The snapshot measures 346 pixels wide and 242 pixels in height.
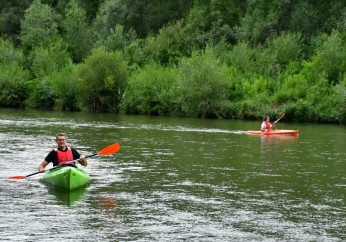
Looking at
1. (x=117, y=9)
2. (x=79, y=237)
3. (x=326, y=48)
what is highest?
(x=117, y=9)

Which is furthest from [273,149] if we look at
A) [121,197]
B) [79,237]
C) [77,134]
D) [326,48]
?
[326,48]

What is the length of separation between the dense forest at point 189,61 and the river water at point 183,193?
21.4m

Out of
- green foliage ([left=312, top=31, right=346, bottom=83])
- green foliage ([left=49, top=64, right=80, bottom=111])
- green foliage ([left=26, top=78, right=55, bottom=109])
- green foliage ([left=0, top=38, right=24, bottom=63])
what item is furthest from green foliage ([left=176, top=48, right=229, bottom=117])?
green foliage ([left=0, top=38, right=24, bottom=63])

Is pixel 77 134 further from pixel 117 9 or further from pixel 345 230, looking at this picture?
pixel 117 9

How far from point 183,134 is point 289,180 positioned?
17.0 m

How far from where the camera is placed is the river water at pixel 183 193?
15.2 m

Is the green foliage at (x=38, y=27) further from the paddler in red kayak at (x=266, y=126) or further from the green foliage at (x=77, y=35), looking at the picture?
the paddler in red kayak at (x=266, y=126)

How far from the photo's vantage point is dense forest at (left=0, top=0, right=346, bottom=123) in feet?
189

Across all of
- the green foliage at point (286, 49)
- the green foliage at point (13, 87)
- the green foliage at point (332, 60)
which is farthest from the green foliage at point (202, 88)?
the green foliage at point (13, 87)

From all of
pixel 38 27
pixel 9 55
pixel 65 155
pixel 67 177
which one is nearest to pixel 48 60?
pixel 9 55

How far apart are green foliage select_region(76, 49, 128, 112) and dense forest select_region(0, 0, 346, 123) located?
96mm

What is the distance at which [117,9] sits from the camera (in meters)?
83.9

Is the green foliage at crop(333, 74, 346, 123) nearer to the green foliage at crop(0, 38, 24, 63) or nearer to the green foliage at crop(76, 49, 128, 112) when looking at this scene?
the green foliage at crop(76, 49, 128, 112)

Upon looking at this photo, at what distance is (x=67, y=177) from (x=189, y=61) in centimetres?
4040
